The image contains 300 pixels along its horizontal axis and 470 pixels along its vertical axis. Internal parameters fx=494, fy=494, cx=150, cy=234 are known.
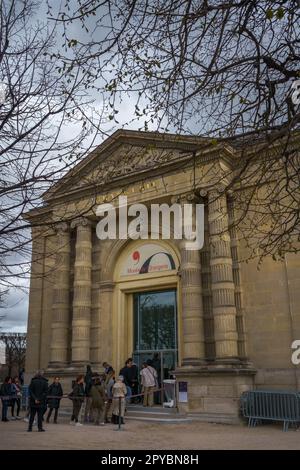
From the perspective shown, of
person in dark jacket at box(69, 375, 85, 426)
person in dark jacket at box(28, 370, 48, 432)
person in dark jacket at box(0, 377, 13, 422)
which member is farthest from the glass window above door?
person in dark jacket at box(28, 370, 48, 432)

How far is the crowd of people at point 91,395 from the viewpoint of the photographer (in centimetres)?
1459

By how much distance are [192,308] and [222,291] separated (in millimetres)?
1358

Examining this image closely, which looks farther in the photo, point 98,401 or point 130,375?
point 130,375

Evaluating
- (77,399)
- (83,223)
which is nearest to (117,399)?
(77,399)

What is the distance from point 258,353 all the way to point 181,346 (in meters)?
3.13

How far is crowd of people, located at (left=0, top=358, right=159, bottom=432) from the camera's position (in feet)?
47.9

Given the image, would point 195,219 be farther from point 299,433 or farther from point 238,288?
point 299,433

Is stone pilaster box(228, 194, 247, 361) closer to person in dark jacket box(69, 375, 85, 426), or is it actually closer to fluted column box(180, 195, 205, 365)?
fluted column box(180, 195, 205, 365)

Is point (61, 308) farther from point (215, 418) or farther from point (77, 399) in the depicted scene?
point (215, 418)

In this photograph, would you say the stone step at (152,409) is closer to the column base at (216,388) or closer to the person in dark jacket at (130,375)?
the column base at (216,388)

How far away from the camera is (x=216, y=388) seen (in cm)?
1670

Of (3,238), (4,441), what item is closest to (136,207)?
(4,441)

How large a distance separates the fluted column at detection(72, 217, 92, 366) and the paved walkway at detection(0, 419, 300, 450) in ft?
16.3

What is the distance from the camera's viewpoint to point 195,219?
63.6ft
